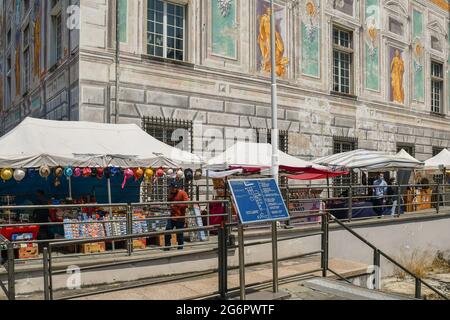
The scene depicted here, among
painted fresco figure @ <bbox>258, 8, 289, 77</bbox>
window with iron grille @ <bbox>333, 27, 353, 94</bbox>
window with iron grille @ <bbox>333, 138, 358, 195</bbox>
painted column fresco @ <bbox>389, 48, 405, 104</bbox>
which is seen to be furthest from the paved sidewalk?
painted column fresco @ <bbox>389, 48, 405, 104</bbox>

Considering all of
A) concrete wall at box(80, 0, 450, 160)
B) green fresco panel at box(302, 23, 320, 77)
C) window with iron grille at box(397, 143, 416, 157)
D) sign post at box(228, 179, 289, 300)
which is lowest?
sign post at box(228, 179, 289, 300)

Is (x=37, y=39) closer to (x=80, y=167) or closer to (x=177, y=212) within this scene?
(x=80, y=167)

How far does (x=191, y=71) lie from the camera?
658 inches

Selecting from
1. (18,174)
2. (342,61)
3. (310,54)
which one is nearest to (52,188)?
(18,174)

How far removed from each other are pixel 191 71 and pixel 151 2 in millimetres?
2658

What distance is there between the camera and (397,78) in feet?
82.3

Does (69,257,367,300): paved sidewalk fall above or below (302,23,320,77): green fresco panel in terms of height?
below

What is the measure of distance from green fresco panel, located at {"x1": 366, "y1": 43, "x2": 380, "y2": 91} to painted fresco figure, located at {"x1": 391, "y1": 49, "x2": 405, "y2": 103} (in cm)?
139

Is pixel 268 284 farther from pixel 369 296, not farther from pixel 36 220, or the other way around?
pixel 36 220

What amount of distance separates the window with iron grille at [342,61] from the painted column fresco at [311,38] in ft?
4.94

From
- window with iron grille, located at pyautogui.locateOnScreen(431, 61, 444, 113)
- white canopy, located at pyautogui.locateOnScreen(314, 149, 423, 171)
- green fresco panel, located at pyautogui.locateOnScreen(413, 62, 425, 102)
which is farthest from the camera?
window with iron grille, located at pyautogui.locateOnScreen(431, 61, 444, 113)

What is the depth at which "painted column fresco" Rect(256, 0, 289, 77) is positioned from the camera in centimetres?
1872

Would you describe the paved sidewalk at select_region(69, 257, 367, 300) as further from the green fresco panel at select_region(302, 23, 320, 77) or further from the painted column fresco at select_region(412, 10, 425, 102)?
the painted column fresco at select_region(412, 10, 425, 102)
